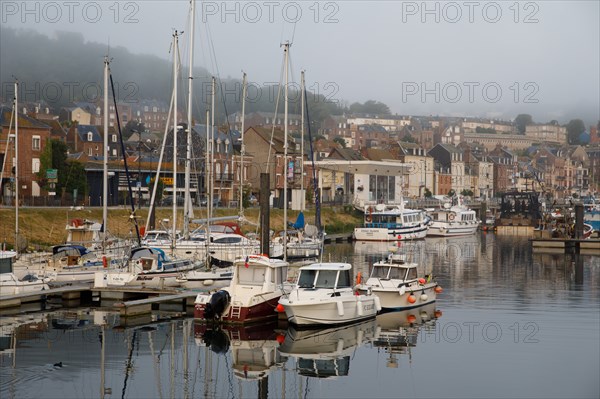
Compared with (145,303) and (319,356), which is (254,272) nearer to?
(145,303)

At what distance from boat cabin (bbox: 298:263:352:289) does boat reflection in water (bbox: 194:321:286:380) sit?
232 cm

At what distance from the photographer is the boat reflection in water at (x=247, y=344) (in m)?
29.8

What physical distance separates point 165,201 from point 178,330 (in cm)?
6241

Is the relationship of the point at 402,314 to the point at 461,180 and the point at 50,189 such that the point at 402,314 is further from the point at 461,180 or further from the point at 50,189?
the point at 461,180

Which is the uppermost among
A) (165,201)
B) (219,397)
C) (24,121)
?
(24,121)

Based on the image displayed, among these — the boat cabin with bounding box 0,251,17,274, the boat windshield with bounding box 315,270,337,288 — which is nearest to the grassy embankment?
the boat cabin with bounding box 0,251,17,274

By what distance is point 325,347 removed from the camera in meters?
33.1

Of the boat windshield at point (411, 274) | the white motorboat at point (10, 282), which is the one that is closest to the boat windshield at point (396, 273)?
the boat windshield at point (411, 274)

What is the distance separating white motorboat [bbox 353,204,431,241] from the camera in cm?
9762

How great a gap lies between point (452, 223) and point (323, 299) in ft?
264

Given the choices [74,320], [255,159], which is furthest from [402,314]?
[255,159]

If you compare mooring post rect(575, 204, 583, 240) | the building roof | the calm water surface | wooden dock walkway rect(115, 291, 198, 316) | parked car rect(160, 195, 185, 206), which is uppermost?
the building roof

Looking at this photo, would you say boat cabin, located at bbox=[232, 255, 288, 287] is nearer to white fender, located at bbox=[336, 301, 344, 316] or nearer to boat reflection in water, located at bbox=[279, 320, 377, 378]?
boat reflection in water, located at bbox=[279, 320, 377, 378]

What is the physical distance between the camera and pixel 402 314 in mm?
40844
